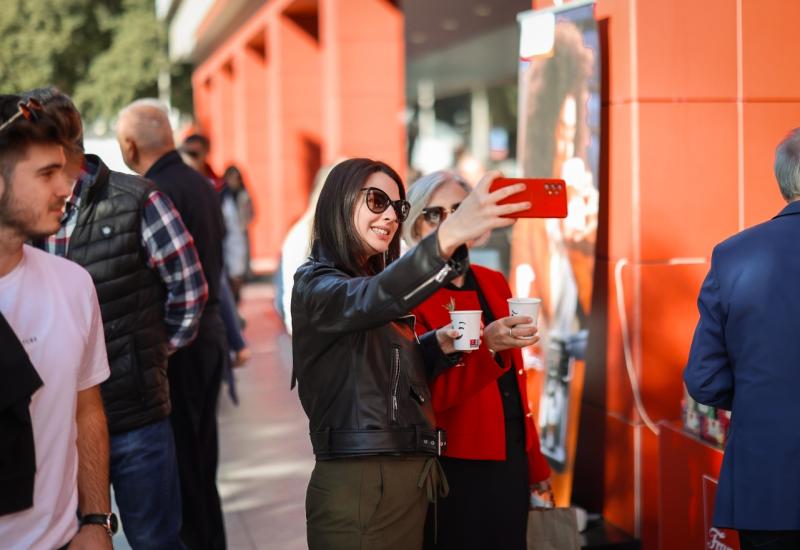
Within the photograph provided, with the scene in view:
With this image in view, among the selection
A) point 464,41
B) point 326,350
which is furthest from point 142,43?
point 326,350

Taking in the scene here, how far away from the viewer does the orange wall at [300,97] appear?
13.4 m

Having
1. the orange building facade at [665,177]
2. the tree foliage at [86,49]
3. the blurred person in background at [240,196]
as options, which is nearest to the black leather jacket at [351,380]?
the orange building facade at [665,177]

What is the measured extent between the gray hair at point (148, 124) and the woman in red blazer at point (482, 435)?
223 centimetres

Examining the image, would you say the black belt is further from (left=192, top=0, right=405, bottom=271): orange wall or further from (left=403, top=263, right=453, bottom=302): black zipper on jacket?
(left=192, top=0, right=405, bottom=271): orange wall

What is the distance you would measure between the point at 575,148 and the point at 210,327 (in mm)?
2042

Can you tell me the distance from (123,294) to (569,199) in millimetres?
2414

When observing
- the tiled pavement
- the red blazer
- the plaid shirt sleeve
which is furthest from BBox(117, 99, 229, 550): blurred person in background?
the red blazer

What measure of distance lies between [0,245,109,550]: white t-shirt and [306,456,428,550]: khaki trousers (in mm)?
655

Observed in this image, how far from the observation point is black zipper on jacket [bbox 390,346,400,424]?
9.32ft

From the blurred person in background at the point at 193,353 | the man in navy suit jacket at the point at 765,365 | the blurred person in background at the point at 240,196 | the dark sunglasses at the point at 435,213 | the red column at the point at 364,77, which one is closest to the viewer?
the man in navy suit jacket at the point at 765,365

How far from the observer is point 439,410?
3385mm

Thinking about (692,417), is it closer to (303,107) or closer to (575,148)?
(575,148)

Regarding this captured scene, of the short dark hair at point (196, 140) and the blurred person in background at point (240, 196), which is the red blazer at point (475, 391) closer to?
the short dark hair at point (196, 140)

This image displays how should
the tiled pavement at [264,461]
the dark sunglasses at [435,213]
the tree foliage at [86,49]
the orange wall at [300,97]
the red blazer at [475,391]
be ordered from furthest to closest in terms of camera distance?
the tree foliage at [86,49], the orange wall at [300,97], the tiled pavement at [264,461], the dark sunglasses at [435,213], the red blazer at [475,391]
